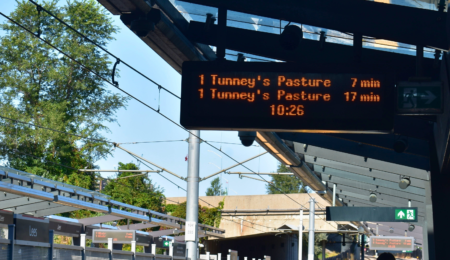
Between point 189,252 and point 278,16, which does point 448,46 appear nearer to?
point 278,16

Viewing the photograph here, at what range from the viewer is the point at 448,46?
6.99 m

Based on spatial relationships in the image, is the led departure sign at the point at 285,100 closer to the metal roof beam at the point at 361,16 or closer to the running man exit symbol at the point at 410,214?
the metal roof beam at the point at 361,16

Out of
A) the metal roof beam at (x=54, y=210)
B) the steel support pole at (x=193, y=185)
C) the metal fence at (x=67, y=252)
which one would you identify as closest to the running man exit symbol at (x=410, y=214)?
the steel support pole at (x=193, y=185)

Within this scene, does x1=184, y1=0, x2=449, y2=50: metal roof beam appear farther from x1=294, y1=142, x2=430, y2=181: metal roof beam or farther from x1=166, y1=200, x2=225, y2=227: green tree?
x1=166, y1=200, x2=225, y2=227: green tree

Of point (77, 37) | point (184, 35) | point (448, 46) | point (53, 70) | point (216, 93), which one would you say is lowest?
point (216, 93)

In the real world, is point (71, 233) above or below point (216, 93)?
below

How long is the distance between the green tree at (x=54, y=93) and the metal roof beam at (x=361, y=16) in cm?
3038

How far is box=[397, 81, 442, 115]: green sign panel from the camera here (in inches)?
276

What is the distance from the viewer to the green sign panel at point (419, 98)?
23.0ft

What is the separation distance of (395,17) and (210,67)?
232 centimetres

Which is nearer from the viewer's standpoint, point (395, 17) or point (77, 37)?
point (395, 17)

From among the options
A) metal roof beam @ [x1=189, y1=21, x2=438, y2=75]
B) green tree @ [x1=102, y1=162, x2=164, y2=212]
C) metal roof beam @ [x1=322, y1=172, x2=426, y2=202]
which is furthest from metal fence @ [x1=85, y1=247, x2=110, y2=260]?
green tree @ [x1=102, y1=162, x2=164, y2=212]

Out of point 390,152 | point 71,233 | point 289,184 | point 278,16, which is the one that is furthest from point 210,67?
point 289,184

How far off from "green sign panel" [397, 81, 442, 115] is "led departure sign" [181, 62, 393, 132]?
0.44 metres
